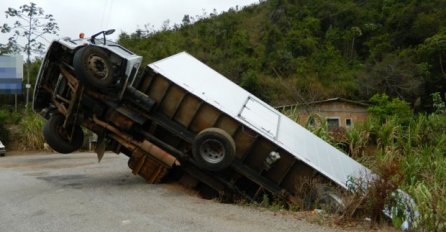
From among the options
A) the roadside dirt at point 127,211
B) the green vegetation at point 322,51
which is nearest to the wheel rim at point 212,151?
the roadside dirt at point 127,211

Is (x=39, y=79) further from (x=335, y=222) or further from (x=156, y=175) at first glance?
(x=335, y=222)

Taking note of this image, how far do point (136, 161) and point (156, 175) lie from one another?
46cm

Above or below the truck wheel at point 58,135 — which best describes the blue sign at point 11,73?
below

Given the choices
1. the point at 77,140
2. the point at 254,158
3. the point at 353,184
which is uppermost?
the point at 353,184

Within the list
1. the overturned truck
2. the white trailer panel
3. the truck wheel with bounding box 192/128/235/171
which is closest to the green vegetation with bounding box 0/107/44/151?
the overturned truck

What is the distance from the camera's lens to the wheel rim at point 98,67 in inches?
338

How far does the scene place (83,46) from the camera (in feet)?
28.9

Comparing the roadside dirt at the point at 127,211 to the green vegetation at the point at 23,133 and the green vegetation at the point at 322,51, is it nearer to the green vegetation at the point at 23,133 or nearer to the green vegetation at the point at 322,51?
the green vegetation at the point at 322,51

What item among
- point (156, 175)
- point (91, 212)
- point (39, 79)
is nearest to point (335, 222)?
point (91, 212)

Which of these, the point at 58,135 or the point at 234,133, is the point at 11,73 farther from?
the point at 234,133

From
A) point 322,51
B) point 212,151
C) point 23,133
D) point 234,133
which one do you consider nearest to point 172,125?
point 212,151

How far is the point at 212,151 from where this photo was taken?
8.49 m

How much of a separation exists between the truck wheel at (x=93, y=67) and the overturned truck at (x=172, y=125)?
0.02 m

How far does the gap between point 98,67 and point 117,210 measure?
9.69ft
